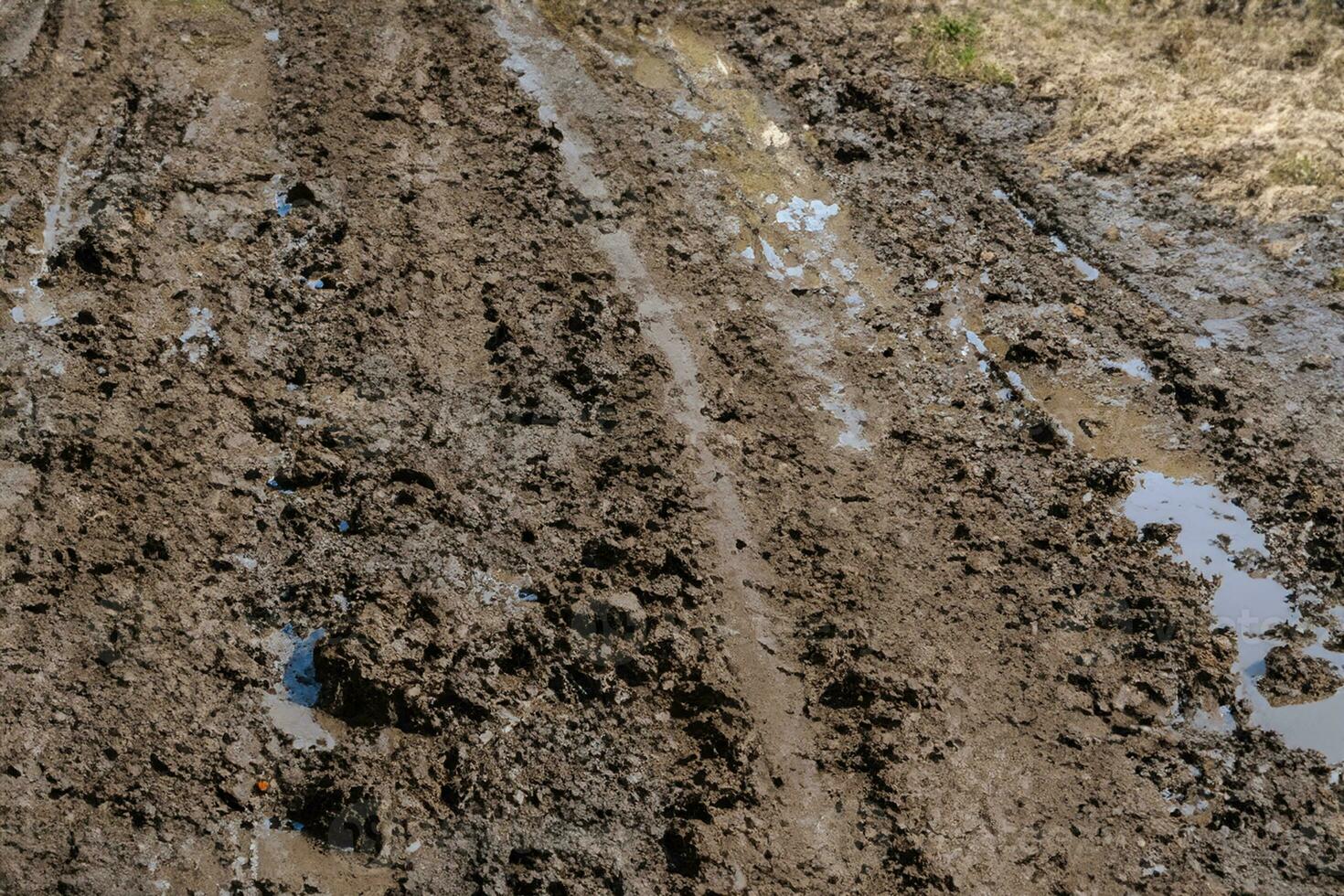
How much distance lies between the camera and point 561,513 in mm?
6375

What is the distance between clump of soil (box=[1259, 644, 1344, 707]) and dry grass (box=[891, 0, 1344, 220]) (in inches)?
160

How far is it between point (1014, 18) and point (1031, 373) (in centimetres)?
465

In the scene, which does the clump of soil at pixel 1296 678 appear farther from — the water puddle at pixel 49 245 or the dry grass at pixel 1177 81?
the water puddle at pixel 49 245

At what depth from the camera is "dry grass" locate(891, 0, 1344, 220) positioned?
29.1 feet

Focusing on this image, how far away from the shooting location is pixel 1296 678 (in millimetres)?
5945

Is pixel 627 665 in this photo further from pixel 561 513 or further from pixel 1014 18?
pixel 1014 18

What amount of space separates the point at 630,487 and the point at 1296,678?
3764mm

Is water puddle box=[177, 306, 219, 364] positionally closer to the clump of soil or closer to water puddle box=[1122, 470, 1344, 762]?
water puddle box=[1122, 470, 1344, 762]

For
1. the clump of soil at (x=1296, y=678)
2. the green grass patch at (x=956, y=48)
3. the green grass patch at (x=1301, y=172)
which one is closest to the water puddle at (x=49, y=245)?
the green grass patch at (x=956, y=48)

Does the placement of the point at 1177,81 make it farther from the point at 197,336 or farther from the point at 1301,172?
the point at 197,336

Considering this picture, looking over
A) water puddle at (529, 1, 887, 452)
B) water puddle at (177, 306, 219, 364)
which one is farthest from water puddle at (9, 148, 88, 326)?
water puddle at (529, 1, 887, 452)

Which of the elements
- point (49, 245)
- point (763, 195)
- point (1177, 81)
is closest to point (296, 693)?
point (49, 245)

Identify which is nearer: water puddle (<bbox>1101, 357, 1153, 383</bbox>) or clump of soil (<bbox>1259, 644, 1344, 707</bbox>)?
clump of soil (<bbox>1259, 644, 1344, 707</bbox>)

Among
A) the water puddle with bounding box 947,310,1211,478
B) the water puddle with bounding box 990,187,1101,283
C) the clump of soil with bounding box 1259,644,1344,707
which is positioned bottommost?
the clump of soil with bounding box 1259,644,1344,707
